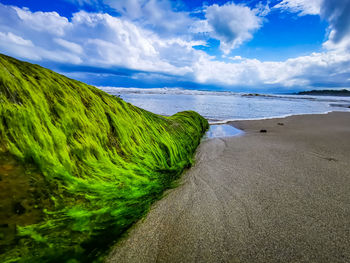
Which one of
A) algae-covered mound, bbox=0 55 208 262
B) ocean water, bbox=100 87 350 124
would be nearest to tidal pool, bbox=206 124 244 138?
ocean water, bbox=100 87 350 124

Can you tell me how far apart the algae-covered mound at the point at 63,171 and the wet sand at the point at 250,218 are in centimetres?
20

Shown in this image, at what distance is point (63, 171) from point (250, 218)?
1.45 meters

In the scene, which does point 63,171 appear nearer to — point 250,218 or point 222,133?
point 250,218

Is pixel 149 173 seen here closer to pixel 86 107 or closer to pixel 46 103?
pixel 86 107

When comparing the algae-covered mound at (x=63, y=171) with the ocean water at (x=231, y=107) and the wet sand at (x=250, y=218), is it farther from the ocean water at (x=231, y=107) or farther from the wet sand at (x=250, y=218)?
the ocean water at (x=231, y=107)

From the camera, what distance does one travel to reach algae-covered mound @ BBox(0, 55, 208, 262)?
890mm

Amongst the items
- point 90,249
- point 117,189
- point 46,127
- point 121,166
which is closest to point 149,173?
point 121,166

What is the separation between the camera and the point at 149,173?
1.84 metres

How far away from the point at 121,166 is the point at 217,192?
101cm

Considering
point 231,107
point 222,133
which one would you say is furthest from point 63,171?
point 231,107

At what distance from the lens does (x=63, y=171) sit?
3.77 ft

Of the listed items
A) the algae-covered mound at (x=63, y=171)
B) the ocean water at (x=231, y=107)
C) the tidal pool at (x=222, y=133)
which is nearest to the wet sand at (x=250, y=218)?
the algae-covered mound at (x=63, y=171)

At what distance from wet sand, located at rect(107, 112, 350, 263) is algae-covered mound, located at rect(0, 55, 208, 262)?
202 mm

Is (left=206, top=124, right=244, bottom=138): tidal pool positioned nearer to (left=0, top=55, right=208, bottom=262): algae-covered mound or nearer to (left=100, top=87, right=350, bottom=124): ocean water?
(left=100, top=87, right=350, bottom=124): ocean water
